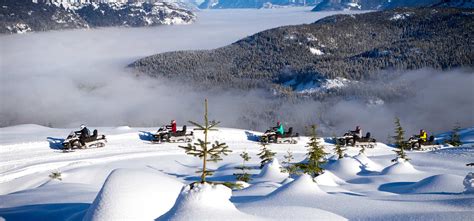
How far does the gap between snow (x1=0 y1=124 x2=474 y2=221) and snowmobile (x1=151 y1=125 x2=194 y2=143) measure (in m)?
1.03

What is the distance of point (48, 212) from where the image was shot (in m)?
11.1

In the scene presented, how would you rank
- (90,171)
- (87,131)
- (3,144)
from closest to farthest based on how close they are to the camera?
(90,171) → (3,144) → (87,131)

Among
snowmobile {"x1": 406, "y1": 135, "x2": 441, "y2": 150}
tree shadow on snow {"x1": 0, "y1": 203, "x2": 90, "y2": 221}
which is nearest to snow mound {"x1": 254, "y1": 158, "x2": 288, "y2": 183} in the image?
tree shadow on snow {"x1": 0, "y1": 203, "x2": 90, "y2": 221}

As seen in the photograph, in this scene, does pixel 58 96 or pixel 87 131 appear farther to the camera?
pixel 58 96

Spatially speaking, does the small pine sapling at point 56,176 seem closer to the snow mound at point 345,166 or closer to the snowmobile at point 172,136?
the snowmobile at point 172,136

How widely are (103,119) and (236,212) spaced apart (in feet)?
401

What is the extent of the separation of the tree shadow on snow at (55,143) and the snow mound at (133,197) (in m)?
17.9

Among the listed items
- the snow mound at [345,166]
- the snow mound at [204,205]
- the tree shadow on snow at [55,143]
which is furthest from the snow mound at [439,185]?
the tree shadow on snow at [55,143]

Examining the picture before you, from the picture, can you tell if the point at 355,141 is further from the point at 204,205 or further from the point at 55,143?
the point at 204,205

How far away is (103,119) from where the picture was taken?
123688mm

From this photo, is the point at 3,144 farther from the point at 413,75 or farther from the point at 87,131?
the point at 413,75

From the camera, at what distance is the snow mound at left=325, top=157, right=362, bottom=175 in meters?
21.5

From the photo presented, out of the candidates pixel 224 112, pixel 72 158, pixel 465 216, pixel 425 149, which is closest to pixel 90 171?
pixel 72 158

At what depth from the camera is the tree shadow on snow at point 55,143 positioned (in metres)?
25.3
